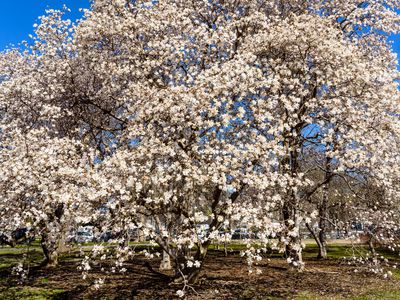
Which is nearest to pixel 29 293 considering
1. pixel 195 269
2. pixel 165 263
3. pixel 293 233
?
pixel 195 269

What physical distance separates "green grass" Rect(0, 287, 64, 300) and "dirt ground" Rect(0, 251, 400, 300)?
38mm

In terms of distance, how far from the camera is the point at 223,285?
1675 centimetres

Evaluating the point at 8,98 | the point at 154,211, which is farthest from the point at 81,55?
the point at 154,211

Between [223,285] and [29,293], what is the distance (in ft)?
26.9

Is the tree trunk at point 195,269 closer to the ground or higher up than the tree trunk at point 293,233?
closer to the ground

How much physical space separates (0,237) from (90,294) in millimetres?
4501

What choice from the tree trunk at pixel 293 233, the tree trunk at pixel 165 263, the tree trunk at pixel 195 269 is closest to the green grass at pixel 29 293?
the tree trunk at pixel 195 269

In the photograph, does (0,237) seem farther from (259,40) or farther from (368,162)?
(368,162)

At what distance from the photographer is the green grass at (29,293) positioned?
1542cm

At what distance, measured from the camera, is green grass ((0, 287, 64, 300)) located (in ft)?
50.6

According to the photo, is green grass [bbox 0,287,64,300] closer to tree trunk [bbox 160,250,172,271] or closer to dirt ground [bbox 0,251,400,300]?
dirt ground [bbox 0,251,400,300]

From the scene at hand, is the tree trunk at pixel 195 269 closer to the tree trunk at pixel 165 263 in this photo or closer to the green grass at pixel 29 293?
the tree trunk at pixel 165 263

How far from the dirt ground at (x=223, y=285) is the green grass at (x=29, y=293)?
38mm

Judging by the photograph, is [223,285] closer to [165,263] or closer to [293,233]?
[165,263]
